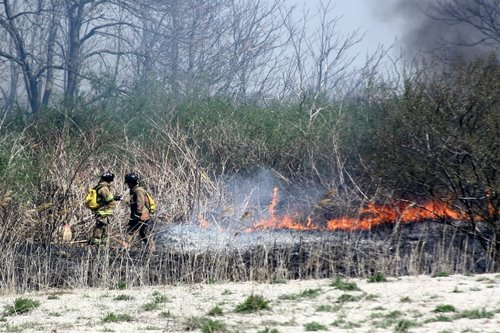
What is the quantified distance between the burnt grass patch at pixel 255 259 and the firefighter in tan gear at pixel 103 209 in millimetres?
353

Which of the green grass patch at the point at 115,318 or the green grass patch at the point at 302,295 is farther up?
the green grass patch at the point at 302,295

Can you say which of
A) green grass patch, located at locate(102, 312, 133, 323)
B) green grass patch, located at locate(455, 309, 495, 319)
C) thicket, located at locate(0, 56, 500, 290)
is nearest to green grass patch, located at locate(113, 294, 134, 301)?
green grass patch, located at locate(102, 312, 133, 323)

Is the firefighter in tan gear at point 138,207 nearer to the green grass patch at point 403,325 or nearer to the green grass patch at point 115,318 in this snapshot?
the green grass patch at point 115,318

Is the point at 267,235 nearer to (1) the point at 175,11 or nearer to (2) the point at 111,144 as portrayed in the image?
(2) the point at 111,144

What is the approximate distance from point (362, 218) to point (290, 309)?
37.7 ft

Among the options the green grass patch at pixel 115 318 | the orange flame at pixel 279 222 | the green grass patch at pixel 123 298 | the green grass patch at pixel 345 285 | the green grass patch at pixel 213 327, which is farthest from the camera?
the orange flame at pixel 279 222

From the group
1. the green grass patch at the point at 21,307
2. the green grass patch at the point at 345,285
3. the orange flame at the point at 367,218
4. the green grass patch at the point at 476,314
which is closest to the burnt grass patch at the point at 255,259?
the orange flame at the point at 367,218

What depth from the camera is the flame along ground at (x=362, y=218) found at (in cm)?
1797

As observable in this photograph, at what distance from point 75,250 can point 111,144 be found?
16.0 ft

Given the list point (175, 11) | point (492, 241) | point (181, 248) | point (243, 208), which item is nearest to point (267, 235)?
point (243, 208)

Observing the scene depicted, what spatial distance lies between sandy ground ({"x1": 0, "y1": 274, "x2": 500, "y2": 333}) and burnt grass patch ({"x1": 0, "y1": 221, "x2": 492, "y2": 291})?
1.53m

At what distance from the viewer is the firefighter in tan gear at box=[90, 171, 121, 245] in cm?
1725

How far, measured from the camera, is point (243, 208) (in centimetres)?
1998

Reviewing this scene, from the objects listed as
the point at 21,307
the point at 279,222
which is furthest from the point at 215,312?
the point at 279,222
